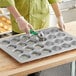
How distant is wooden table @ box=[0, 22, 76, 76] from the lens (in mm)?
1171

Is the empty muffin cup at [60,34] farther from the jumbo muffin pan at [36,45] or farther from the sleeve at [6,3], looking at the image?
the sleeve at [6,3]

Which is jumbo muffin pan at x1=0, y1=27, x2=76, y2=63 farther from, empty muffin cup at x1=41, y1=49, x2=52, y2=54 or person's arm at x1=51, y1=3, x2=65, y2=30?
person's arm at x1=51, y1=3, x2=65, y2=30

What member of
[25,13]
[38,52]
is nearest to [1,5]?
[25,13]

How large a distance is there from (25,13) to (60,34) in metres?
0.32

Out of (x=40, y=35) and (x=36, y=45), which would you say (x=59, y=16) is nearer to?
(x=40, y=35)

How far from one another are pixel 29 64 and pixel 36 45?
0.19m

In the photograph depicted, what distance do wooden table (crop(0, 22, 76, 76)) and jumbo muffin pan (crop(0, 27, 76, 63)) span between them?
0.08ft

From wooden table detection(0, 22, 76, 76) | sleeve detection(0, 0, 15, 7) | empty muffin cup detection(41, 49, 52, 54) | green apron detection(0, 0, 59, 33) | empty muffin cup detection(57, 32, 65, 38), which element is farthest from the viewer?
green apron detection(0, 0, 59, 33)

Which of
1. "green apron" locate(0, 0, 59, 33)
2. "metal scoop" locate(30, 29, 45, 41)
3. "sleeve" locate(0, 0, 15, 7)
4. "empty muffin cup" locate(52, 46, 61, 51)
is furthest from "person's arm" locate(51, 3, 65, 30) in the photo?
"sleeve" locate(0, 0, 15, 7)

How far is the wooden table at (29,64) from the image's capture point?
46.1 inches

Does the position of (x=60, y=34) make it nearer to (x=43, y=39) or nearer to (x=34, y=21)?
(x=43, y=39)

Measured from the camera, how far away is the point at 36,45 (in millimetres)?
1385

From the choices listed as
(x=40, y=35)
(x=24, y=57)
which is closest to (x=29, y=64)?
(x=24, y=57)

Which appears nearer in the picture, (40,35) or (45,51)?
(45,51)
